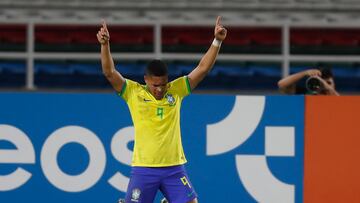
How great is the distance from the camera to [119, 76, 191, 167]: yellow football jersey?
A: 17.6 ft

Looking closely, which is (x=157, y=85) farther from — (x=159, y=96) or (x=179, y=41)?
(x=179, y=41)

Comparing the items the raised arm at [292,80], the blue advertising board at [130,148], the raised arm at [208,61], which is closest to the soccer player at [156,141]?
the raised arm at [208,61]

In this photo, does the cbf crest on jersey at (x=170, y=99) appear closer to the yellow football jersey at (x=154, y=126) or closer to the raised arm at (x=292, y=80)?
the yellow football jersey at (x=154, y=126)

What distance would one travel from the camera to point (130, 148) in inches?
264

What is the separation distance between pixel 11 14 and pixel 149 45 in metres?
1.97

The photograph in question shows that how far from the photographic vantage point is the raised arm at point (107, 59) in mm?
5113

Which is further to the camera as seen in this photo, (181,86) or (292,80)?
(292,80)

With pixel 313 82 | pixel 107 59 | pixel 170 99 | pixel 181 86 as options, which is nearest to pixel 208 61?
pixel 181 86

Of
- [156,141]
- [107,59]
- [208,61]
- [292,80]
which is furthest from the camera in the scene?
[292,80]

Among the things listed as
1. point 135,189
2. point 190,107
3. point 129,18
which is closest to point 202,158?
point 190,107

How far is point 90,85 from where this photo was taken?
11.3 m

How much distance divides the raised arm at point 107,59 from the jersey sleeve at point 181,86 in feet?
1.14

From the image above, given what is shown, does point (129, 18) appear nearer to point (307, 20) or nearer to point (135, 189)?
point (307, 20)

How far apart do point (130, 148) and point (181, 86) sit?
1.37 meters
